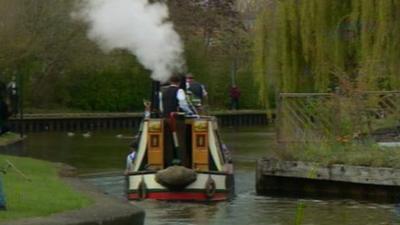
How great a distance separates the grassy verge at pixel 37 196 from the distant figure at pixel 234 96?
44594 mm

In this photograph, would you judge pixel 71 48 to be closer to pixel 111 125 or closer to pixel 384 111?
pixel 111 125

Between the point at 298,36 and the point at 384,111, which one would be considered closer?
the point at 384,111

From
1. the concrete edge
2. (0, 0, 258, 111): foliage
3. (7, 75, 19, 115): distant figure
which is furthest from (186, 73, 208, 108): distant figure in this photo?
(7, 75, 19, 115): distant figure

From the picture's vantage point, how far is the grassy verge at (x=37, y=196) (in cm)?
1467

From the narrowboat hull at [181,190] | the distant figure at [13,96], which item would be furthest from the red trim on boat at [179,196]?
the distant figure at [13,96]

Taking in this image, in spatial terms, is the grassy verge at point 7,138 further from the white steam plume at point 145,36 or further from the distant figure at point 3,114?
the white steam plume at point 145,36

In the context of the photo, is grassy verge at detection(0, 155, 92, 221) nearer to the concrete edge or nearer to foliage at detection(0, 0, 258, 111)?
the concrete edge

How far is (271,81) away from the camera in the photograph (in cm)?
2773

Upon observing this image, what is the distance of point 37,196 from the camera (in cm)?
1678

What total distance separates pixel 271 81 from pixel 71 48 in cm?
3042

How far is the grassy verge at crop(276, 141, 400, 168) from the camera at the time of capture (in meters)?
22.6

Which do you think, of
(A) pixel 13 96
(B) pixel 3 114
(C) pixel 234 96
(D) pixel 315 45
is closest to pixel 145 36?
(D) pixel 315 45

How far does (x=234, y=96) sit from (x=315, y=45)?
41.4 m

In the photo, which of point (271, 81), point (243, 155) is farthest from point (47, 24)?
point (271, 81)
